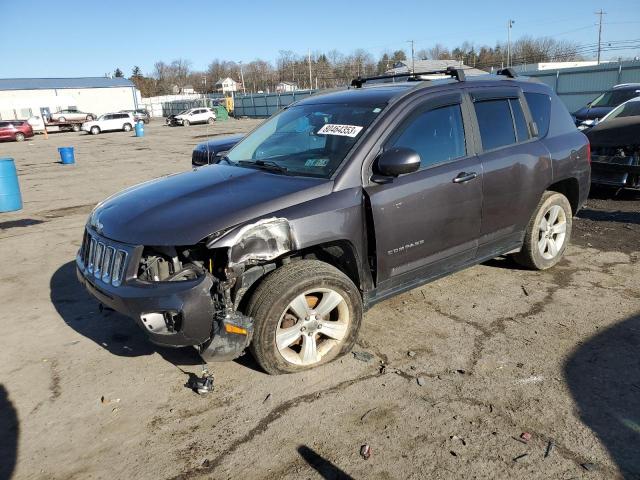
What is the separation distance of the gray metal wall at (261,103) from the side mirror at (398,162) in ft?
133

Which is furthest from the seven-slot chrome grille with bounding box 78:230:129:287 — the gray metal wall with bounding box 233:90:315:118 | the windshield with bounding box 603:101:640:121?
the gray metal wall with bounding box 233:90:315:118

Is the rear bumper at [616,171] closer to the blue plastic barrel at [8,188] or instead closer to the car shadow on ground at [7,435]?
the car shadow on ground at [7,435]

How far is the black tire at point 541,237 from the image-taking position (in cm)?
471

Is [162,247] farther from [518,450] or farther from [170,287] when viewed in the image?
[518,450]

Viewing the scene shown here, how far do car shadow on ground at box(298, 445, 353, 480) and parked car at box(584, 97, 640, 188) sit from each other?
6.78 m

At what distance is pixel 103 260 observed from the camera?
3264 millimetres

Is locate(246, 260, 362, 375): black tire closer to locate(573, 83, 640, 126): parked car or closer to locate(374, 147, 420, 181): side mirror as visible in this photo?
locate(374, 147, 420, 181): side mirror

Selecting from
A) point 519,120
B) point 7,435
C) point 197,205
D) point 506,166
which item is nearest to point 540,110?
point 519,120

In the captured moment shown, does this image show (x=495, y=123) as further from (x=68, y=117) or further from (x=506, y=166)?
(x=68, y=117)

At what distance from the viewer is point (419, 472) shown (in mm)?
2449

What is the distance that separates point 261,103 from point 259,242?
46.6 m

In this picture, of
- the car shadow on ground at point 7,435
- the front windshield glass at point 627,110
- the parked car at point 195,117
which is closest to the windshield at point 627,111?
the front windshield glass at point 627,110

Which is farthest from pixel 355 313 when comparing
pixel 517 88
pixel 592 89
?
pixel 592 89

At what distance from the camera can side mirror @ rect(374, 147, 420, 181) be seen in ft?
10.8
